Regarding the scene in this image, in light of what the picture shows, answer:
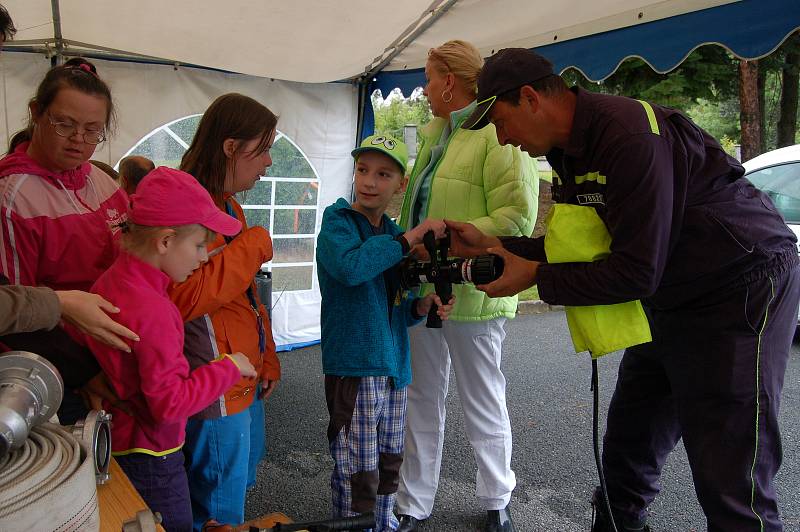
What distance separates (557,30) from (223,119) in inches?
82.3

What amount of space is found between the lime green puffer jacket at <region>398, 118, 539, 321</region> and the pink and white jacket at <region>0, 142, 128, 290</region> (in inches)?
53.7

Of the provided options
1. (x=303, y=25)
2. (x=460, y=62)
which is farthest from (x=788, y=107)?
(x=460, y=62)

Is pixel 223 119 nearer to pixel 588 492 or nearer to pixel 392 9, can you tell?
pixel 392 9

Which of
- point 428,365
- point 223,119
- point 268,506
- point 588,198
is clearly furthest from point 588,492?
point 223,119

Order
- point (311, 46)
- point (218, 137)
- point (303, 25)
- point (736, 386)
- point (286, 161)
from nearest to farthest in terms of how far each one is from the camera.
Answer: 1. point (736, 386)
2. point (218, 137)
3. point (303, 25)
4. point (311, 46)
5. point (286, 161)

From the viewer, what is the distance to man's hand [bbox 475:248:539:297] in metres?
1.88

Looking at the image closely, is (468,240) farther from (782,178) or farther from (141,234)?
(782,178)

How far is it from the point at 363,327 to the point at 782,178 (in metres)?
6.08

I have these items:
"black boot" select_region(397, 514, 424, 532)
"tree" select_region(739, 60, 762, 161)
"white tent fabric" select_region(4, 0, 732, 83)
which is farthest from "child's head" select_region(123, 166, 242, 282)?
"tree" select_region(739, 60, 762, 161)

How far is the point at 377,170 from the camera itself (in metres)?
2.31

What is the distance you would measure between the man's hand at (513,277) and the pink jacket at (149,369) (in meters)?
0.86

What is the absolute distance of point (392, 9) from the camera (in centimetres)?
341

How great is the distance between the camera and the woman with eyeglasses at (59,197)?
172cm

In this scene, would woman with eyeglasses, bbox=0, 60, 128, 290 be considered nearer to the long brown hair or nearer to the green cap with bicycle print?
the long brown hair
